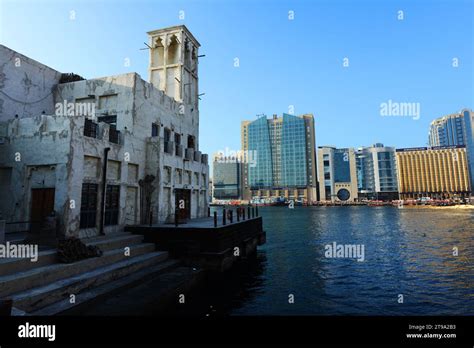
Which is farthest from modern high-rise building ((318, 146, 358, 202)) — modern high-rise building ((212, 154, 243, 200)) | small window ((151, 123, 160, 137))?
small window ((151, 123, 160, 137))

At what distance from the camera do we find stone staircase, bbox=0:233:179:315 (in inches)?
313

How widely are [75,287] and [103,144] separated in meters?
9.40

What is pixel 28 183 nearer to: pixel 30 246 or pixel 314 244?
pixel 30 246

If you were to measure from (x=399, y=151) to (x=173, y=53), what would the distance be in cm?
17144

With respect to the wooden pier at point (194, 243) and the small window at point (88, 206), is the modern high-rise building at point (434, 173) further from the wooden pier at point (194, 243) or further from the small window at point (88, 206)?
the small window at point (88, 206)

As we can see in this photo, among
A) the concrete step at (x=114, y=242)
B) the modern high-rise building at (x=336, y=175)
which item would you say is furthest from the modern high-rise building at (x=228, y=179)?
the concrete step at (x=114, y=242)

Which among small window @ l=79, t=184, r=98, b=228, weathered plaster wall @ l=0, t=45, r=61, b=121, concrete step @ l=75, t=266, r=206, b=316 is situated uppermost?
weathered plaster wall @ l=0, t=45, r=61, b=121

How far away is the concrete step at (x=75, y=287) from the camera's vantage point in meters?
7.81

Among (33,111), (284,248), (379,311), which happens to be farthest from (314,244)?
(33,111)

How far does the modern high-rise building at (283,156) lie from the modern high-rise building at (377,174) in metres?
32.4

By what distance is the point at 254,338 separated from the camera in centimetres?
626

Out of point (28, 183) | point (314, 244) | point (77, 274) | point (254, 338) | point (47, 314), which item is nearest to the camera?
point (254, 338)

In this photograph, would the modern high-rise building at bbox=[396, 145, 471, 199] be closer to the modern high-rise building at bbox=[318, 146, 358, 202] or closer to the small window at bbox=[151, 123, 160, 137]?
the modern high-rise building at bbox=[318, 146, 358, 202]

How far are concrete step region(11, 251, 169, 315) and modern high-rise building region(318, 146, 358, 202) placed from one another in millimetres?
168889
